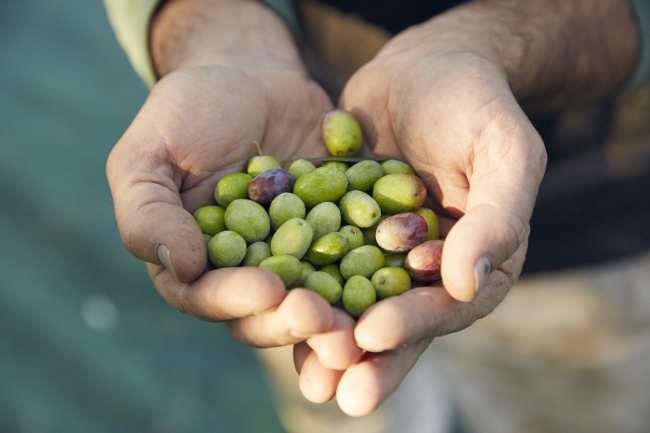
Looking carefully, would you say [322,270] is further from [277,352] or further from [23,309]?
[23,309]

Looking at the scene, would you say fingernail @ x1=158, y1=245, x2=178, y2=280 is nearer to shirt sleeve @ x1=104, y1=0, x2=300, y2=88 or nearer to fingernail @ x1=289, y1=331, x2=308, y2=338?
fingernail @ x1=289, y1=331, x2=308, y2=338

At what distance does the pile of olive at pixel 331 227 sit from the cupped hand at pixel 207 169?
13 centimetres

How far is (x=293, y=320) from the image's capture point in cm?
Result: 131

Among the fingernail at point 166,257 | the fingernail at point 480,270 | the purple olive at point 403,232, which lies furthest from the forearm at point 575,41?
the fingernail at point 166,257

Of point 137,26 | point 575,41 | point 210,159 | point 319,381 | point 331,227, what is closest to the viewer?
point 319,381

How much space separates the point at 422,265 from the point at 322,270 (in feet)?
1.10

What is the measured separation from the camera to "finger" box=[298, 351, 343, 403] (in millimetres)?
1443

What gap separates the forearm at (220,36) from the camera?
2.58 metres

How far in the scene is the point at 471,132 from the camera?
1.67 metres

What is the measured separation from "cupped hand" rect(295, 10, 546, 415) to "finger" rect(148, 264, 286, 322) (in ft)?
0.81

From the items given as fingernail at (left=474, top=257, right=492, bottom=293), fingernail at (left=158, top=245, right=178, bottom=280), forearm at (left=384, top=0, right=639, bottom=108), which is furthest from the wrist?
fingernail at (left=158, top=245, right=178, bottom=280)

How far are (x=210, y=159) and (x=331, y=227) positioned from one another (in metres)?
0.56

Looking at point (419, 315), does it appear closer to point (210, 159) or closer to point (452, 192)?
point (452, 192)

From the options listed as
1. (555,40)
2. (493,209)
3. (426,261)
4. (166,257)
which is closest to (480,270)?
(493,209)
